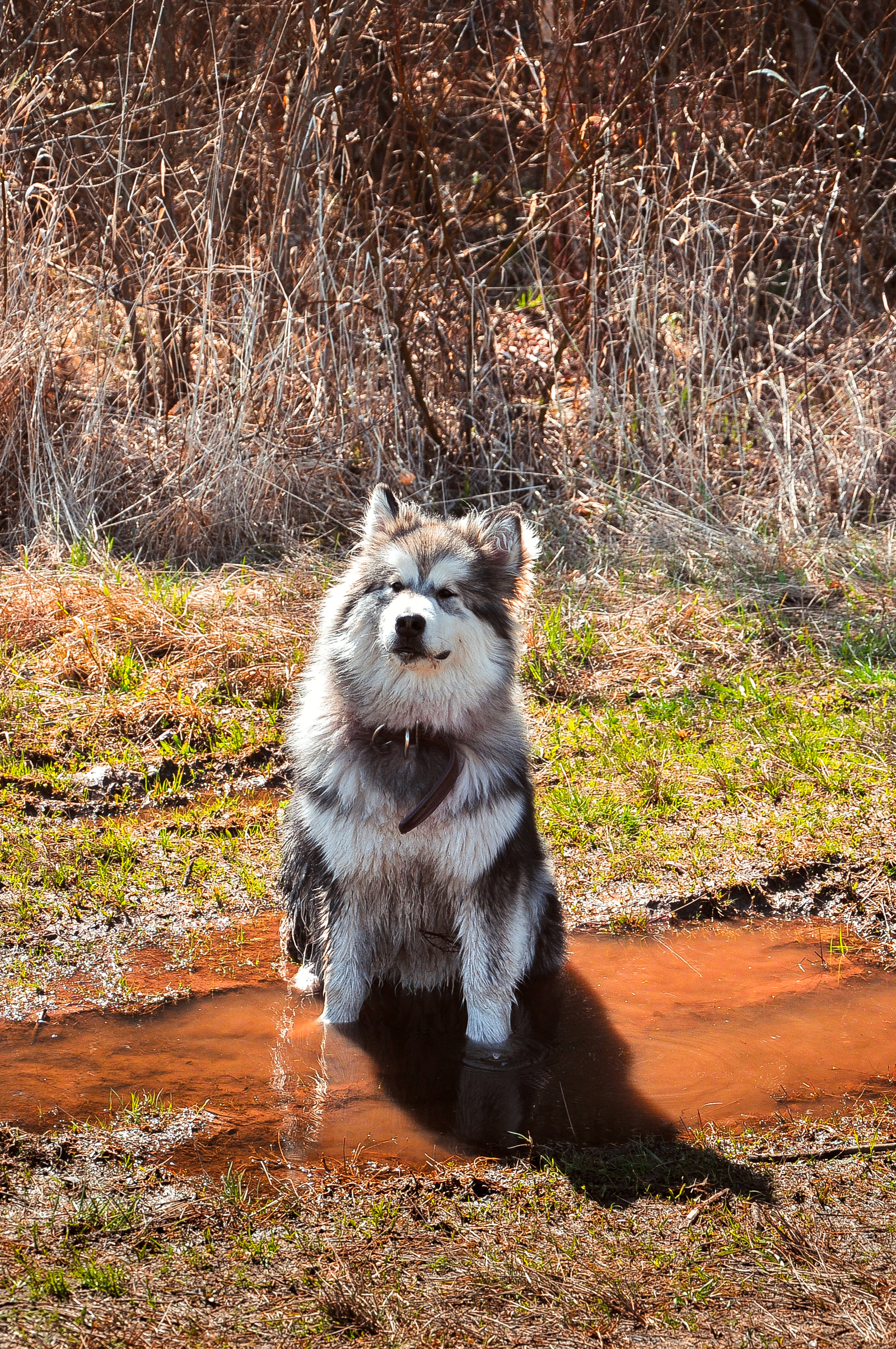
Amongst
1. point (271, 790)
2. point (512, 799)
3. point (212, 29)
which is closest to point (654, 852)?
point (512, 799)

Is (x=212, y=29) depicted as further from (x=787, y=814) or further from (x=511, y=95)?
(x=787, y=814)

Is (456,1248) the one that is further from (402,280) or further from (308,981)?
(402,280)

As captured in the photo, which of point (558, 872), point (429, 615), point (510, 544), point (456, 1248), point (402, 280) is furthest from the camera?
point (402, 280)

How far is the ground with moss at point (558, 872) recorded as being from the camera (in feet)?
7.52

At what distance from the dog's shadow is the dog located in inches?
3.2

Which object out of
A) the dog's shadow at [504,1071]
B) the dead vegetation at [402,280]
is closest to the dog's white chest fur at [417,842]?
the dog's shadow at [504,1071]

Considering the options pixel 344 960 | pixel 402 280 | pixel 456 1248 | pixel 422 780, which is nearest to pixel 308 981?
pixel 344 960

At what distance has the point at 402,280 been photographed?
23.1ft

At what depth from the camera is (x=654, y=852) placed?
14.8 ft

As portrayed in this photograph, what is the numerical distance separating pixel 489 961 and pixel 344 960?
18.2 inches

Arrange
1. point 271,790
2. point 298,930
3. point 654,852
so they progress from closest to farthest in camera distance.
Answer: point 298,930 < point 654,852 < point 271,790

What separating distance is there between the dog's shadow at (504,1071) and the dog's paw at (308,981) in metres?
0.19

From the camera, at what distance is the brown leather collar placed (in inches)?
→ 126

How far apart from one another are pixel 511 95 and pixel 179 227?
236cm
